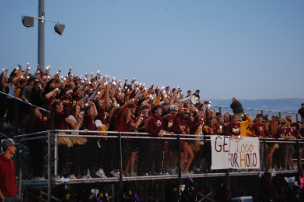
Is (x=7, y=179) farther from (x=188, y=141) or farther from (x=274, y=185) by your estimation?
(x=274, y=185)

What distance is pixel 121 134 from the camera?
10773mm

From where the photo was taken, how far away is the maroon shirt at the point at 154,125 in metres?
11.3

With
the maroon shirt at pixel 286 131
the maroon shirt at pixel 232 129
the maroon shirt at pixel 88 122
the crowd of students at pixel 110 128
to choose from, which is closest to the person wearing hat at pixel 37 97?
the crowd of students at pixel 110 128

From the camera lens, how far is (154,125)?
11.4 metres

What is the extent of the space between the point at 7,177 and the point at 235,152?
24.4 ft

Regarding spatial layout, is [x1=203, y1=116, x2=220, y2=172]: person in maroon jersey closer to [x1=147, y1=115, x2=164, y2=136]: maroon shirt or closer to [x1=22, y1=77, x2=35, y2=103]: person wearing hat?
[x1=147, y1=115, x2=164, y2=136]: maroon shirt

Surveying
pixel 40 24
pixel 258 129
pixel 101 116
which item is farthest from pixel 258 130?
pixel 40 24

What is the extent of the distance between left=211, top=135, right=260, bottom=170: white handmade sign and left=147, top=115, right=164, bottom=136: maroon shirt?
2.09 meters

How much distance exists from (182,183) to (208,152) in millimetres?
1383

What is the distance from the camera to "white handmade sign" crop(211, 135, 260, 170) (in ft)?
42.3

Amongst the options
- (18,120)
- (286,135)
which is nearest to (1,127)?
(18,120)

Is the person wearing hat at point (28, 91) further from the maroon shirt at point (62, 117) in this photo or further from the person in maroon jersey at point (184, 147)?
the person in maroon jersey at point (184, 147)

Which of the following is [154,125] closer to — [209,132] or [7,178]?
[209,132]

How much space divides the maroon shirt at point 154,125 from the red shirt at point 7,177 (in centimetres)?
385
